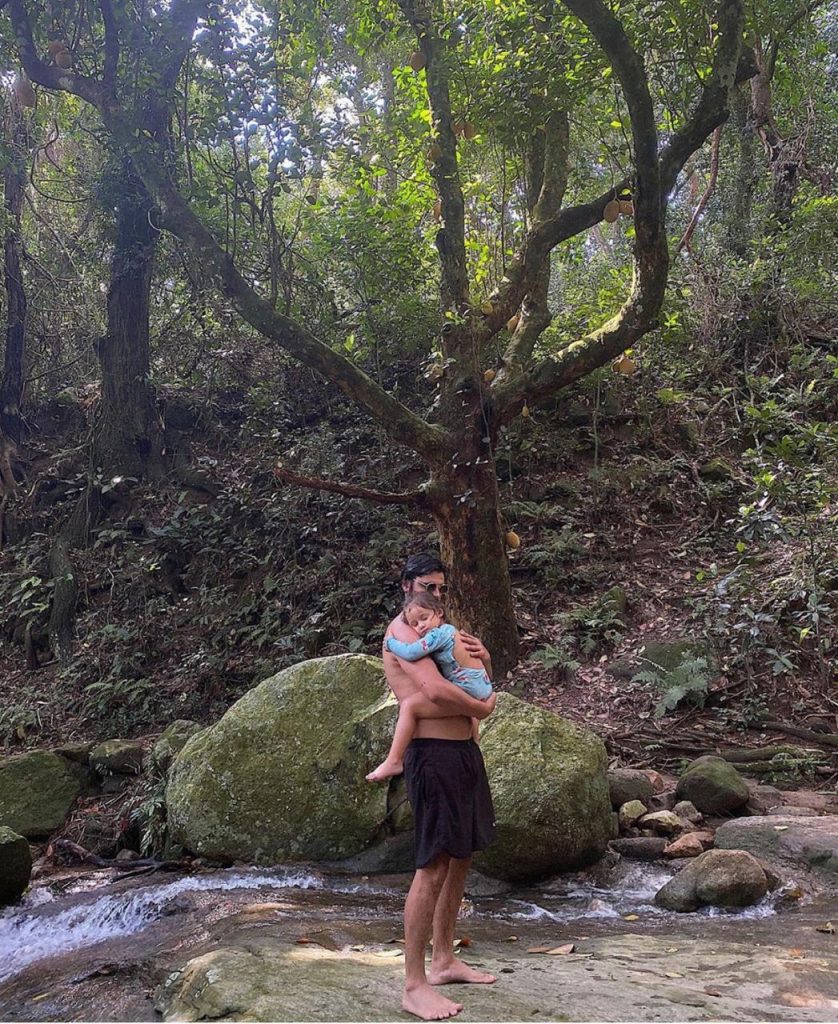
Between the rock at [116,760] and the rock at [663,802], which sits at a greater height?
the rock at [116,760]

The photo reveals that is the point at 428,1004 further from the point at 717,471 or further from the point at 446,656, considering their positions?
the point at 717,471

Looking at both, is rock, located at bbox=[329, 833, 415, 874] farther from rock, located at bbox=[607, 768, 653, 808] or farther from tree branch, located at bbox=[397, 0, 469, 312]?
tree branch, located at bbox=[397, 0, 469, 312]

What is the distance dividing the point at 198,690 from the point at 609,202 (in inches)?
274

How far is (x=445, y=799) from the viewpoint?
3.25m

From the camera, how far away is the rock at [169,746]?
22.9ft

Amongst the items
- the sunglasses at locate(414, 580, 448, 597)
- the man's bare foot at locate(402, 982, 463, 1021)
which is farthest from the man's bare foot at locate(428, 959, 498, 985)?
the sunglasses at locate(414, 580, 448, 597)

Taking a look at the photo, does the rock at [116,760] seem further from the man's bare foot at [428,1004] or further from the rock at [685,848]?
the man's bare foot at [428,1004]

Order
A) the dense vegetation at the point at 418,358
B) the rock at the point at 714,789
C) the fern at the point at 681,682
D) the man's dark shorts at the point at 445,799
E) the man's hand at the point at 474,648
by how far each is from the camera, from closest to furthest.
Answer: the man's dark shorts at the point at 445,799 → the man's hand at the point at 474,648 → the rock at the point at 714,789 → the fern at the point at 681,682 → the dense vegetation at the point at 418,358

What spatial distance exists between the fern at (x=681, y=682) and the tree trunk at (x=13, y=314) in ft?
35.6

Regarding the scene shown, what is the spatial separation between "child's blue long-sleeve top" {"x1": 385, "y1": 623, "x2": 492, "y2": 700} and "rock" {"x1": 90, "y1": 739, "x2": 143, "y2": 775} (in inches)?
202

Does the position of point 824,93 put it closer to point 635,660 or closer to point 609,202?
point 609,202

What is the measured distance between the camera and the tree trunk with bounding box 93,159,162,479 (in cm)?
1246

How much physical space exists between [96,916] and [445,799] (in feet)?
10.9

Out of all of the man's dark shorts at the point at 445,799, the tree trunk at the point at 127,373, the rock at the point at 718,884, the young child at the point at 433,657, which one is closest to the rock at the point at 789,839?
the rock at the point at 718,884
